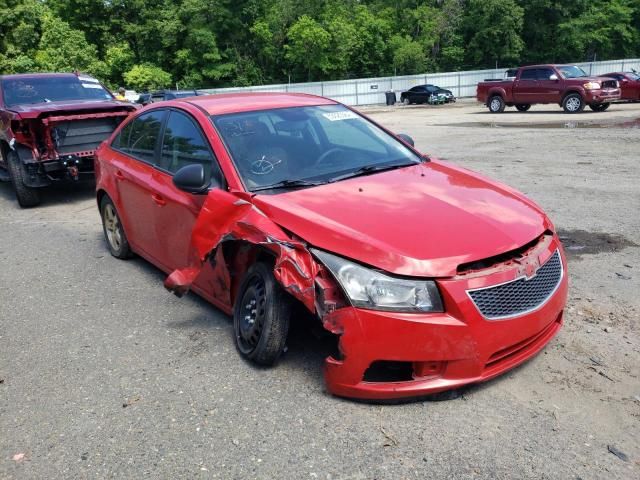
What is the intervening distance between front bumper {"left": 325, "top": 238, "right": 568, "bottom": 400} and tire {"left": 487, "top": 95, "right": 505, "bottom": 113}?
78.5 feet

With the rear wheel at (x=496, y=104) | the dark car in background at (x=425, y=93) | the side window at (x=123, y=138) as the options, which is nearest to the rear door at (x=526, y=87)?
the rear wheel at (x=496, y=104)

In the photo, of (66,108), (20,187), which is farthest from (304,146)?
(20,187)

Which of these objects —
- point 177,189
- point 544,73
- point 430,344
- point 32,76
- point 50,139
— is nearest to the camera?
point 430,344

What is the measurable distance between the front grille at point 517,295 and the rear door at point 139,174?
292cm

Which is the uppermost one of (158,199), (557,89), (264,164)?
(264,164)

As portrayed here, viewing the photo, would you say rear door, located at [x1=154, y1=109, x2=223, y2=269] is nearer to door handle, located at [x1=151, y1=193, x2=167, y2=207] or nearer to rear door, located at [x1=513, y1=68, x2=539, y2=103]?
door handle, located at [x1=151, y1=193, x2=167, y2=207]

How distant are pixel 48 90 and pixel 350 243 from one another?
884 cm

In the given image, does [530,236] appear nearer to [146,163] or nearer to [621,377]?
[621,377]

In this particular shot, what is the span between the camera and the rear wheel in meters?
25.4

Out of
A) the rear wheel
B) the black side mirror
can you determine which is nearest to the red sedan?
the rear wheel

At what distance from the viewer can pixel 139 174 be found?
515 cm

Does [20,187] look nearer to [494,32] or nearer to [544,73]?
[544,73]

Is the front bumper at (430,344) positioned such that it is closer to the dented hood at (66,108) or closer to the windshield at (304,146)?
the windshield at (304,146)

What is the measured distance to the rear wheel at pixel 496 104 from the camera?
25352 millimetres
